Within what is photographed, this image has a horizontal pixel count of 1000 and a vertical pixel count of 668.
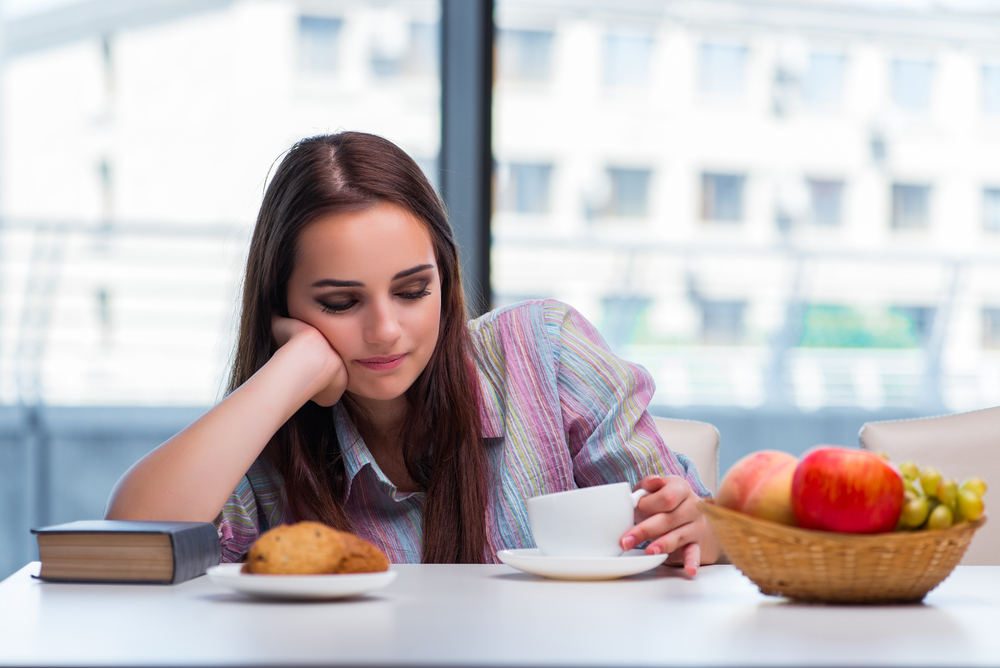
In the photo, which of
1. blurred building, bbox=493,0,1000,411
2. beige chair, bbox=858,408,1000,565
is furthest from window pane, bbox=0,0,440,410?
beige chair, bbox=858,408,1000,565

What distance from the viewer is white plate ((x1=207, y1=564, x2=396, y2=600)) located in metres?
0.69

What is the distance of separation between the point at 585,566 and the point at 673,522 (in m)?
0.18

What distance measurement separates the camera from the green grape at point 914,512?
2.27ft

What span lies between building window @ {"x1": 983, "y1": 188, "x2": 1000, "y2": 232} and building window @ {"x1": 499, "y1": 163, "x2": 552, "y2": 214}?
107 inches

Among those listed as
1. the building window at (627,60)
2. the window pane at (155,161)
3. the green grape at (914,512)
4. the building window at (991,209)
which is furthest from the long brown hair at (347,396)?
the building window at (991,209)

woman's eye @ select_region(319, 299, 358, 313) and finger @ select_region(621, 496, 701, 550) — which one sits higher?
woman's eye @ select_region(319, 299, 358, 313)

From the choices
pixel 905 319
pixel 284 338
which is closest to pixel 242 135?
pixel 284 338

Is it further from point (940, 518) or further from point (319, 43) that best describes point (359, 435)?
point (319, 43)

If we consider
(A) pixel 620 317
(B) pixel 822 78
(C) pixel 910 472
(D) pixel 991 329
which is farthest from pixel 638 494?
(B) pixel 822 78

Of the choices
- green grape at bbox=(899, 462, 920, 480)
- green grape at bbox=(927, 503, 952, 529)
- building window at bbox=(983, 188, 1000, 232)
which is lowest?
green grape at bbox=(927, 503, 952, 529)

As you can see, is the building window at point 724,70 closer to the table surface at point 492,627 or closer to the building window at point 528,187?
the building window at point 528,187

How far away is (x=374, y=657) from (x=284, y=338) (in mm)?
792

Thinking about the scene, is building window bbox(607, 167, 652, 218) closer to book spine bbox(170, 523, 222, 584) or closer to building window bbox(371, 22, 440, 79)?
building window bbox(371, 22, 440, 79)

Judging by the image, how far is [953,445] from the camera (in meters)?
1.35
